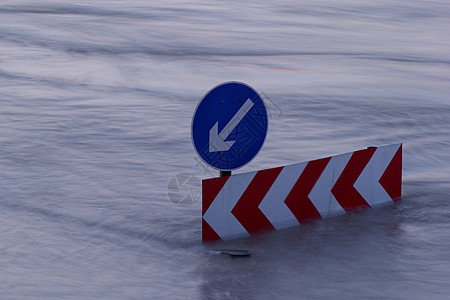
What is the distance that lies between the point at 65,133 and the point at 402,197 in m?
3.98

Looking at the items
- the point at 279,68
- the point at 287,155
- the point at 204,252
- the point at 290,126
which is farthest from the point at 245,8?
the point at 204,252

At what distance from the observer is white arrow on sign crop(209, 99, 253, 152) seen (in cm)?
643

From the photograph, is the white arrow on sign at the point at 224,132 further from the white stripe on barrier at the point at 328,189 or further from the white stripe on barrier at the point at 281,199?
the white stripe on barrier at the point at 328,189

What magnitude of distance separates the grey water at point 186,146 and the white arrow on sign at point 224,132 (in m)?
0.73

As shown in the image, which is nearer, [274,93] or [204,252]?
[204,252]

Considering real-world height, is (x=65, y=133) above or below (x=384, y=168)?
below

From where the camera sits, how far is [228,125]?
646 centimetres

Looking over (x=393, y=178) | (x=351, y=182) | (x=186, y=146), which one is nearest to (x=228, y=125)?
(x=351, y=182)

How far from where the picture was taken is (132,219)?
7.09 m

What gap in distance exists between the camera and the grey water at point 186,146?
19.2ft

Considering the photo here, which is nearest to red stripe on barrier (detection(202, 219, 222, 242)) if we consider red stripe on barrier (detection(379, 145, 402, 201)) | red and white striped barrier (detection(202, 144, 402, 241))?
red and white striped barrier (detection(202, 144, 402, 241))

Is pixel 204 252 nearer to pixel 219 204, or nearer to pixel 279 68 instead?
pixel 219 204

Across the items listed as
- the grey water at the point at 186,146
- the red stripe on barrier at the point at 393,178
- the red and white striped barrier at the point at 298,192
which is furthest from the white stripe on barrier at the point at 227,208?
the red stripe on barrier at the point at 393,178

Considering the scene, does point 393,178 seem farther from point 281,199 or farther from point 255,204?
point 255,204
